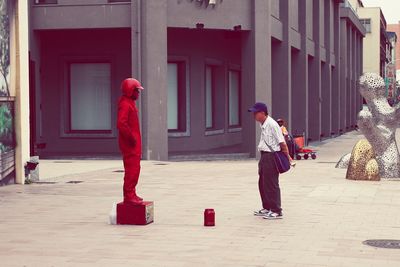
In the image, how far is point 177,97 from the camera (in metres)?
28.5

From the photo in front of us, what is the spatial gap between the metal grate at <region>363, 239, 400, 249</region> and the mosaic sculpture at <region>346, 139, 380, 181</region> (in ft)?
26.0

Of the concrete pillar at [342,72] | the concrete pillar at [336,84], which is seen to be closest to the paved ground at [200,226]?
the concrete pillar at [336,84]

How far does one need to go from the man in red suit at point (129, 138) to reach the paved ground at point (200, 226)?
23.1 inches

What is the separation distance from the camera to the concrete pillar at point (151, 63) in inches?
953

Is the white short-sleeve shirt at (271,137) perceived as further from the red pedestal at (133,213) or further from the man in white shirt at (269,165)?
the red pedestal at (133,213)

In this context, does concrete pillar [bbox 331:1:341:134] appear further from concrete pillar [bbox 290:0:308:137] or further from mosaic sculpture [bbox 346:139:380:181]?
mosaic sculpture [bbox 346:139:380:181]

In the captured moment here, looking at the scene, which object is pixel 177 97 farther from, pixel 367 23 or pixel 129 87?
pixel 367 23

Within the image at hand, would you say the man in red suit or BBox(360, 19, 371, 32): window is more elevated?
BBox(360, 19, 371, 32): window

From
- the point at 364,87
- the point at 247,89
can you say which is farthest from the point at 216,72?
the point at 364,87

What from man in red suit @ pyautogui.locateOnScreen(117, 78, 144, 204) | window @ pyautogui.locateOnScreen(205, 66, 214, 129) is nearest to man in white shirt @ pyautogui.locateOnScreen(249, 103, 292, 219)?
man in red suit @ pyautogui.locateOnScreen(117, 78, 144, 204)

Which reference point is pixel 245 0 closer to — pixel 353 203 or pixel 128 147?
pixel 353 203

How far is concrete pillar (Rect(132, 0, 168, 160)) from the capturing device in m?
24.2

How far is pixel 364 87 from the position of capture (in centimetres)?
1886

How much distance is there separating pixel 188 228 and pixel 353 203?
3.93 meters
